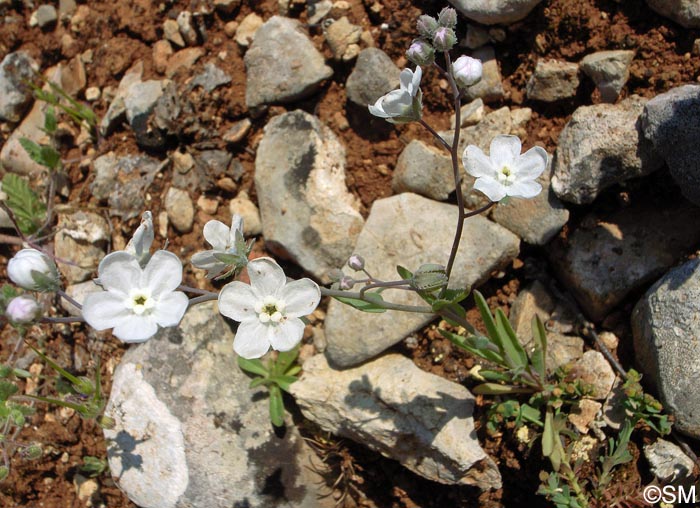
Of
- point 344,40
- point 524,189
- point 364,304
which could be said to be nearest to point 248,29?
point 344,40

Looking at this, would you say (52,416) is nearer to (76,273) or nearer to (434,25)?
(76,273)

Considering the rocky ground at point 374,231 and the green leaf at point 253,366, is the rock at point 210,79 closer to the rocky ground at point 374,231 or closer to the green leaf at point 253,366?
the rocky ground at point 374,231

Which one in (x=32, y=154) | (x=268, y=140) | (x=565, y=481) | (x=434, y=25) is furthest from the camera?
(x=32, y=154)

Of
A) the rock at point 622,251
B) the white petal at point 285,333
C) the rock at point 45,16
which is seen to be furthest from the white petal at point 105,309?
the rock at point 45,16

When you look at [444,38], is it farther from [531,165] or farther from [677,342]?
[677,342]

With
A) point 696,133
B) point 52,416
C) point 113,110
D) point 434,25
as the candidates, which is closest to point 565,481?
point 696,133
